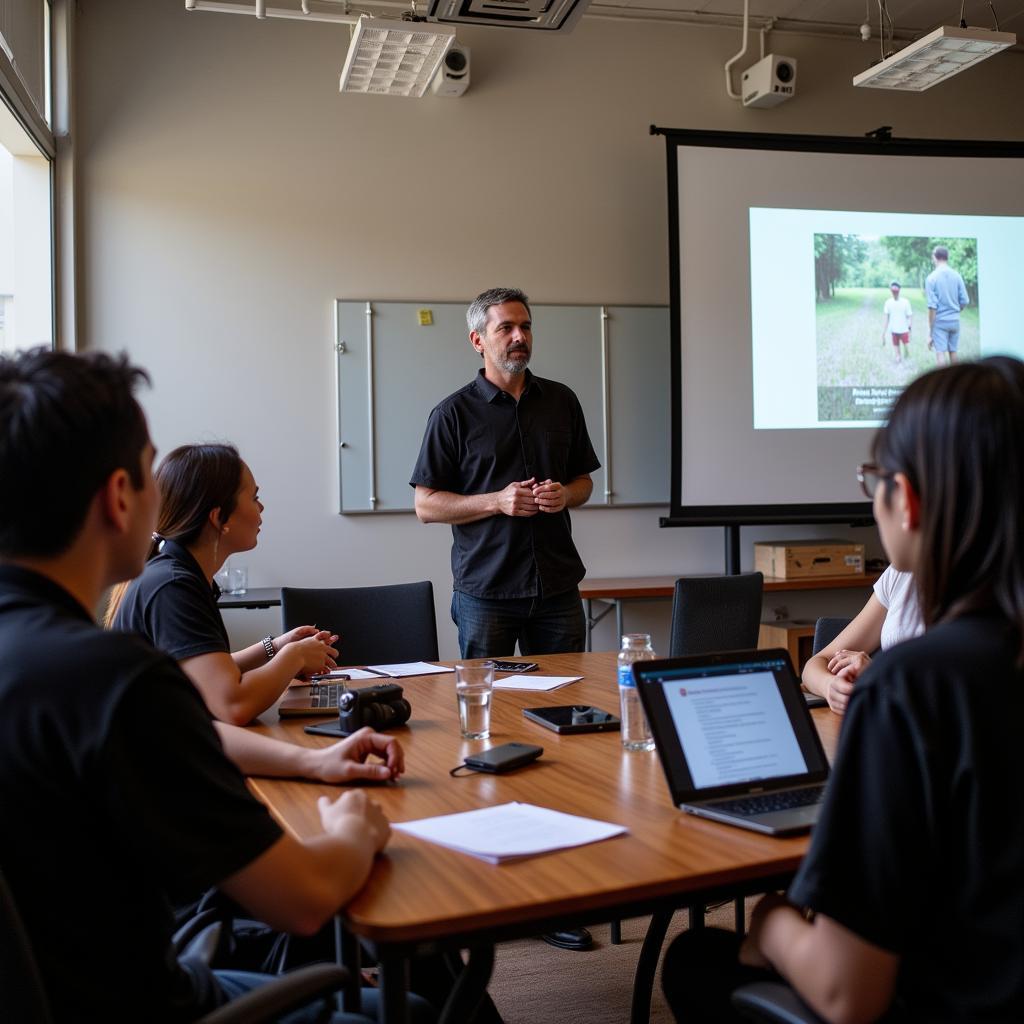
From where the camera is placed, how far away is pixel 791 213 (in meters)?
5.19

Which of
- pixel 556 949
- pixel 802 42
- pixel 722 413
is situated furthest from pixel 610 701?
pixel 802 42

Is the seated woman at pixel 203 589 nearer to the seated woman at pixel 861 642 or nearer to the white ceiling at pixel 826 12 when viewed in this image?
the seated woman at pixel 861 642

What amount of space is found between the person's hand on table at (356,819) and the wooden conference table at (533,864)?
34 millimetres

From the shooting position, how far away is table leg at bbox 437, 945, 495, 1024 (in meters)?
1.34

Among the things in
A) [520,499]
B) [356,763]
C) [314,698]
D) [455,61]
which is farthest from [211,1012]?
[455,61]

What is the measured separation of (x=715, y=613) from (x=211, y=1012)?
9.01 feet

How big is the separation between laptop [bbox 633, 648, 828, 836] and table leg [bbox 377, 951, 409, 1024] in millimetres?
470

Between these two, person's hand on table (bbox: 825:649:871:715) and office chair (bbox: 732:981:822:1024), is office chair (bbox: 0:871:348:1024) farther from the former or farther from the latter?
person's hand on table (bbox: 825:649:871:715)

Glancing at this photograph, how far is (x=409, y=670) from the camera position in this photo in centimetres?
276

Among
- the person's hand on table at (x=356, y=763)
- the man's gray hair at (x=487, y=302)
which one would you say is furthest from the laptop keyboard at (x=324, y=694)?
the man's gray hair at (x=487, y=302)

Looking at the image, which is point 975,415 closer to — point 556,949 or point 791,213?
point 556,949

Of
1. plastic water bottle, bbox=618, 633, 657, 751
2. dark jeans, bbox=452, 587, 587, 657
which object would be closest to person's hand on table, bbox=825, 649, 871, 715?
plastic water bottle, bbox=618, 633, 657, 751

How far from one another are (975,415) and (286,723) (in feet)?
5.10

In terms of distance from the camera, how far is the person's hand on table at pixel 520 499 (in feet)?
11.1
